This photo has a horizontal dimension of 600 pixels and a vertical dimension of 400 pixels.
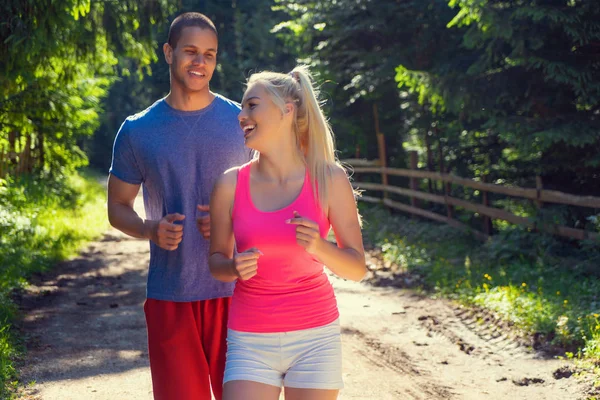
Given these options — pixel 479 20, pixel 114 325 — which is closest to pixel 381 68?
pixel 479 20

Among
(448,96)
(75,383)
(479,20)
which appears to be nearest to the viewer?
(75,383)

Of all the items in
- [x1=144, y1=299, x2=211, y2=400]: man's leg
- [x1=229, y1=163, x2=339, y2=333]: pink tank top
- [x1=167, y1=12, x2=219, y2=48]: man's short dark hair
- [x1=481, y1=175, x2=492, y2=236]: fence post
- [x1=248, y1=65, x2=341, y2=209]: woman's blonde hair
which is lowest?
[x1=481, y1=175, x2=492, y2=236]: fence post

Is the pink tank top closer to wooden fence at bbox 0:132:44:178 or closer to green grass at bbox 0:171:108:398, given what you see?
green grass at bbox 0:171:108:398

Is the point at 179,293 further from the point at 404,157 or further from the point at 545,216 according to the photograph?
the point at 404,157

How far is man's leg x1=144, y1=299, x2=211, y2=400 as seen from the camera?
3990mm

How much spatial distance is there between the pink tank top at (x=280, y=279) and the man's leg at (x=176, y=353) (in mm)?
534

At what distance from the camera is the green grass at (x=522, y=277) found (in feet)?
26.5

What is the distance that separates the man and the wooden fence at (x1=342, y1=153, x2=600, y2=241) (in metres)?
6.66

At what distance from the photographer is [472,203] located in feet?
46.6

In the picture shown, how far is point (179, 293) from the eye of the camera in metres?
4.07

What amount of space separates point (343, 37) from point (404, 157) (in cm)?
521

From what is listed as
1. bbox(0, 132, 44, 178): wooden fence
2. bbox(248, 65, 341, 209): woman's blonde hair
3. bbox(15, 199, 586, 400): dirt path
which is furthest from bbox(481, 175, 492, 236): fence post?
bbox(0, 132, 44, 178): wooden fence

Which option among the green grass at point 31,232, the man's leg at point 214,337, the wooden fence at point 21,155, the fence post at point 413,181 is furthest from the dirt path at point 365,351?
the wooden fence at point 21,155

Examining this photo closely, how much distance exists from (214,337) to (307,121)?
1131 mm
